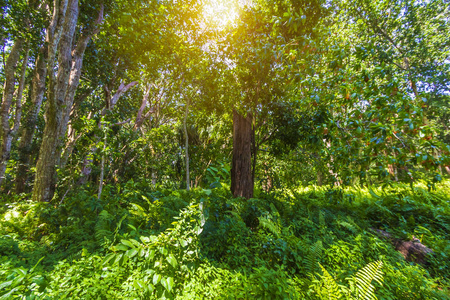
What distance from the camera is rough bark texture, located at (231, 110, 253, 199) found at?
5059mm

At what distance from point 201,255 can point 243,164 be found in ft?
9.75

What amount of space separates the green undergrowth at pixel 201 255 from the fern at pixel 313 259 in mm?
14

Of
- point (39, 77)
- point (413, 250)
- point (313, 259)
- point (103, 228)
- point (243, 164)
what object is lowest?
point (413, 250)

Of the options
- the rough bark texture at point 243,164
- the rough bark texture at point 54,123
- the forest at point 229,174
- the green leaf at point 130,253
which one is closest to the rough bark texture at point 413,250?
the forest at point 229,174

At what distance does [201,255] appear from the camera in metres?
2.38

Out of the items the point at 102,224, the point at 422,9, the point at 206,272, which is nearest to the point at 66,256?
the point at 102,224

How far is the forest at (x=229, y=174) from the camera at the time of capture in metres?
2.07

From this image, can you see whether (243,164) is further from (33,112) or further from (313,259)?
(33,112)

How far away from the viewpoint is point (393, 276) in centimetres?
251

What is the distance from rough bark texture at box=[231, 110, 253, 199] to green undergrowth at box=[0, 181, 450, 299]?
72 centimetres

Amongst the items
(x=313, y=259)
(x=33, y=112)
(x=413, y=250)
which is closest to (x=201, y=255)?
(x=313, y=259)

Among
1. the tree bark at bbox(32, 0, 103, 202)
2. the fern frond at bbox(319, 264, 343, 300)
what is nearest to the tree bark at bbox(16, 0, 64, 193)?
the tree bark at bbox(32, 0, 103, 202)

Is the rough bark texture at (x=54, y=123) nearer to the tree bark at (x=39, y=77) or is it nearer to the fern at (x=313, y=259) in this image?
the tree bark at (x=39, y=77)

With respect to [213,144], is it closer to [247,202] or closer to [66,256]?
[247,202]
